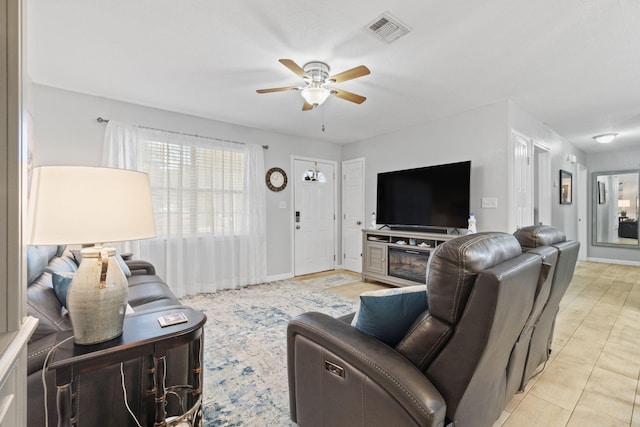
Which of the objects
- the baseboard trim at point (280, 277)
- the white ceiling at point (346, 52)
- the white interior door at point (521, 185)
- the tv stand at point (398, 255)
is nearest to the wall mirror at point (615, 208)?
the white ceiling at point (346, 52)

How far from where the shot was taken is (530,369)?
1.83 m

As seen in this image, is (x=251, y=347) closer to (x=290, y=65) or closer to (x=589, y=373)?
(x=290, y=65)

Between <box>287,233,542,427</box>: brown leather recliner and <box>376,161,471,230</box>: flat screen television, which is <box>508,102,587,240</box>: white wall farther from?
<box>287,233,542,427</box>: brown leather recliner

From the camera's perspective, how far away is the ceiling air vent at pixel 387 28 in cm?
200

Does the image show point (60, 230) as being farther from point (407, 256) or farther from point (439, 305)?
point (407, 256)

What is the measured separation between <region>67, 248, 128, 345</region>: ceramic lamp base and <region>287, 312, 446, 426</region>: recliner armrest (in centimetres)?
76

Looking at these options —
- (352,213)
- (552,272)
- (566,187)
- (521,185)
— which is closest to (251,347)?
(552,272)

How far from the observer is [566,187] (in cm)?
543

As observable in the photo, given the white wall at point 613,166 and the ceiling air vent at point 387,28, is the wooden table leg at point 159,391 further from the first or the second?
the white wall at point 613,166

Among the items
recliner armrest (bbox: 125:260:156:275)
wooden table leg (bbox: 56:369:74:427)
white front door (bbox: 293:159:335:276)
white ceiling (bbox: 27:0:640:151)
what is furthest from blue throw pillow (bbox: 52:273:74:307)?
white front door (bbox: 293:159:335:276)

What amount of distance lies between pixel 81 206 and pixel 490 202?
392 centimetres

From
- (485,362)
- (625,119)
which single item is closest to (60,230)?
(485,362)

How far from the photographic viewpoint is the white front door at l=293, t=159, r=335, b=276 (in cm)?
511

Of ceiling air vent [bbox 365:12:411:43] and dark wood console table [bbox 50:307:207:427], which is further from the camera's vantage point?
ceiling air vent [bbox 365:12:411:43]
